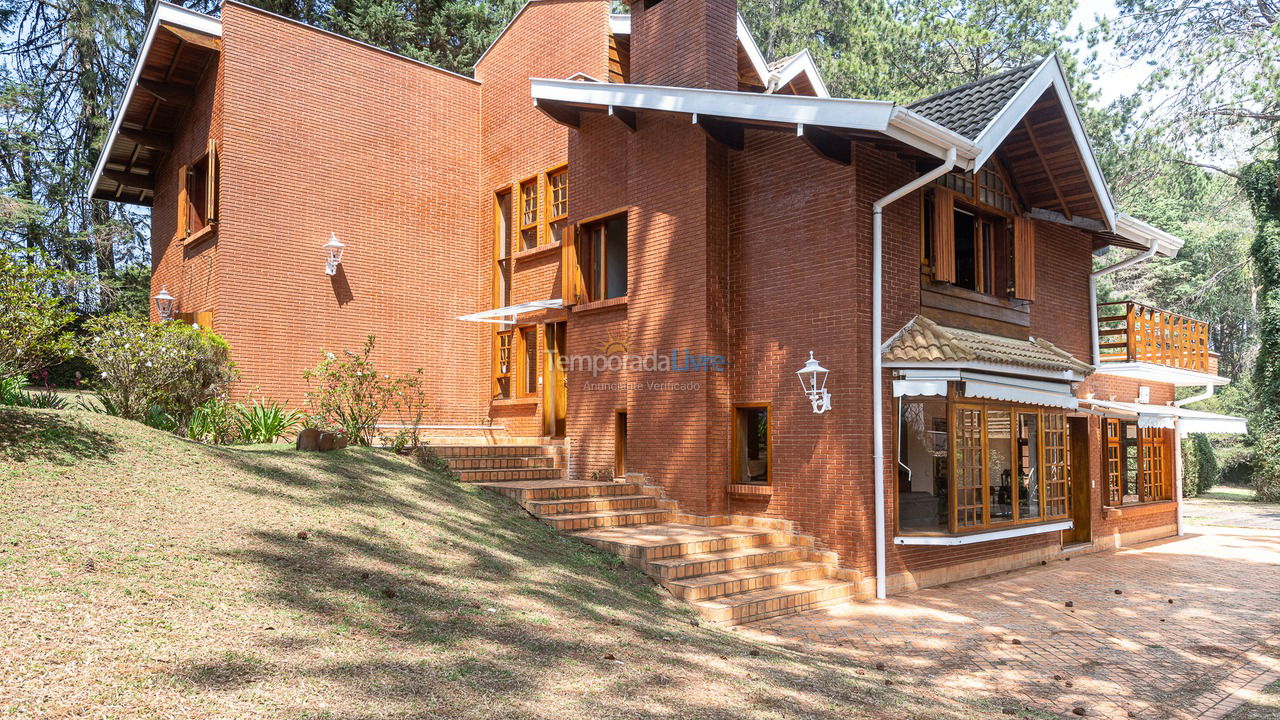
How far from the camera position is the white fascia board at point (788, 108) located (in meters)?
9.09

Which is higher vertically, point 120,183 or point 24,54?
point 24,54

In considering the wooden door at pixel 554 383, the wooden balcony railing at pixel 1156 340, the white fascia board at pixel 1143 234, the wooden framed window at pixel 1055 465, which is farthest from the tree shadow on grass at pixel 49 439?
the wooden balcony railing at pixel 1156 340

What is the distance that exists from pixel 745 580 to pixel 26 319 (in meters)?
7.73

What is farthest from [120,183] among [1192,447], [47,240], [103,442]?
[1192,447]

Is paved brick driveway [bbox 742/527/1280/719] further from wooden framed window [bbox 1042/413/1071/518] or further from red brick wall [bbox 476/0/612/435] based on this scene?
red brick wall [bbox 476/0/612/435]

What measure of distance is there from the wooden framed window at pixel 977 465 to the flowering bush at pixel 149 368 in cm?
936

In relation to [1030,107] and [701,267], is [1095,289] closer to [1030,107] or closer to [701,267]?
[1030,107]

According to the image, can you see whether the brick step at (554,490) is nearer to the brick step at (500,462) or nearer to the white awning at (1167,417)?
the brick step at (500,462)

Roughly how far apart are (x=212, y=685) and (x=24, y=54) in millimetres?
29578

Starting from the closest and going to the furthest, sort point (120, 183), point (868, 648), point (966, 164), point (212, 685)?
1. point (212, 685)
2. point (868, 648)
3. point (966, 164)
4. point (120, 183)

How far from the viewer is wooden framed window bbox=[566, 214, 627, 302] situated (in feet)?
44.3

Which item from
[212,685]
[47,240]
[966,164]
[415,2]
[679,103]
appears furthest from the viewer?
[415,2]

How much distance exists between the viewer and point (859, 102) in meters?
9.08

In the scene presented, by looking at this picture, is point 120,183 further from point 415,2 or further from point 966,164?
point 966,164
